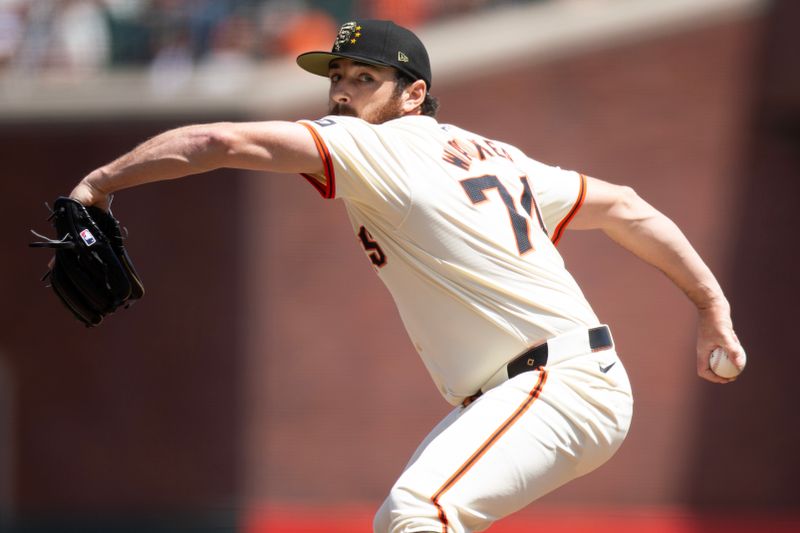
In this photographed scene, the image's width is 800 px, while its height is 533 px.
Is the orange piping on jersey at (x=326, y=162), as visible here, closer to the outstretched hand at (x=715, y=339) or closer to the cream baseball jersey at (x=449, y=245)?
the cream baseball jersey at (x=449, y=245)

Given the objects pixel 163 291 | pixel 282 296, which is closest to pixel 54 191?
pixel 163 291

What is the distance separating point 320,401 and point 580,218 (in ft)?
27.1

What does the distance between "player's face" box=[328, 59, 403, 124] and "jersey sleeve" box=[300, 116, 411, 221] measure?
1.19 feet

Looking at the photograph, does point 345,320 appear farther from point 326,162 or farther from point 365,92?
point 326,162

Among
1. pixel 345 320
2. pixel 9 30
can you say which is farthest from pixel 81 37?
A: pixel 345 320

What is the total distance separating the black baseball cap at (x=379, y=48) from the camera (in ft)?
15.0

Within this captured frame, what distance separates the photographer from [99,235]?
4.10 meters

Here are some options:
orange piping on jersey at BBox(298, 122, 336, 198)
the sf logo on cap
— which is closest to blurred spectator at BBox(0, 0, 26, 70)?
the sf logo on cap

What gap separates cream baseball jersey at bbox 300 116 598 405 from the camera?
4.25 m

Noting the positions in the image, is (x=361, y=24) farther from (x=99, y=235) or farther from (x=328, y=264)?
(x=328, y=264)

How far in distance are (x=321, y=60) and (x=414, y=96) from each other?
1.26 ft

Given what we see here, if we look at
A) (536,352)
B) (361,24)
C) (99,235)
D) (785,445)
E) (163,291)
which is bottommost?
(785,445)

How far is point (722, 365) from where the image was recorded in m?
4.67

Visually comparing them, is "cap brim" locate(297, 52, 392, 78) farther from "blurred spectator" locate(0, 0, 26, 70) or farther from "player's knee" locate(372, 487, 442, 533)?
"blurred spectator" locate(0, 0, 26, 70)
